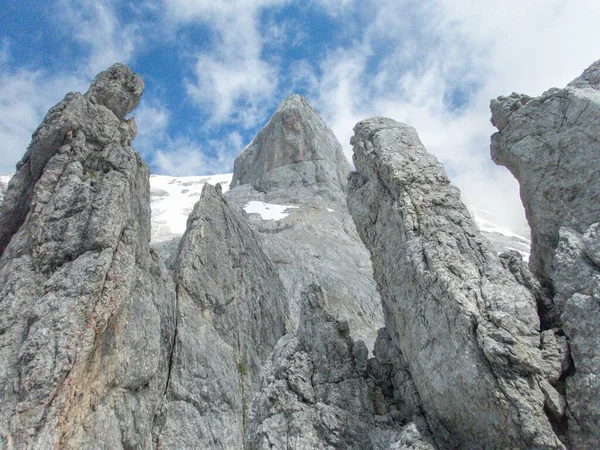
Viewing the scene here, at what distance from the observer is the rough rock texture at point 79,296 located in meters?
17.9

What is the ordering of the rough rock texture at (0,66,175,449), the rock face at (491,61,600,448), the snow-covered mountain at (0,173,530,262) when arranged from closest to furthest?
1. the rock face at (491,61,600,448)
2. the rough rock texture at (0,66,175,449)
3. the snow-covered mountain at (0,173,530,262)

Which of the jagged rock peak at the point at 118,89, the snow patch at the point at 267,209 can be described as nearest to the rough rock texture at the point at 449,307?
the jagged rock peak at the point at 118,89

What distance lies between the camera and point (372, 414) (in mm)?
17203

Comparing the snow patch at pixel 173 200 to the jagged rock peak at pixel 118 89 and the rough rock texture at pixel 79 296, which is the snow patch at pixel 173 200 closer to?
the jagged rock peak at pixel 118 89

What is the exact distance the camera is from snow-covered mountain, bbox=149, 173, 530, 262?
207 ft

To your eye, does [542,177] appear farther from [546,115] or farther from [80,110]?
[80,110]

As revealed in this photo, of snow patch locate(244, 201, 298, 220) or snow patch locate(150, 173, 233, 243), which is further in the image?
snow patch locate(150, 173, 233, 243)

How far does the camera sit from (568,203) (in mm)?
17250

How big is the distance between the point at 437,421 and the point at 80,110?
2575 centimetres

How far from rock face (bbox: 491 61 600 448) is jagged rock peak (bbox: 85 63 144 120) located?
24.7 m

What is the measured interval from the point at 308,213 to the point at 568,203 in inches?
1888

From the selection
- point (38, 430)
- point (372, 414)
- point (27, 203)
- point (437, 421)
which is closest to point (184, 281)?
point (27, 203)

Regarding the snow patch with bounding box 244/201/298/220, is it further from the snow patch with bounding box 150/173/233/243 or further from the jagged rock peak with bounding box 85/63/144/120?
the jagged rock peak with bounding box 85/63/144/120

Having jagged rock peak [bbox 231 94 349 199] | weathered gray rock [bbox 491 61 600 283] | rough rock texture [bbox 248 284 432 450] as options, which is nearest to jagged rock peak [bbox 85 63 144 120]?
rough rock texture [bbox 248 284 432 450]
